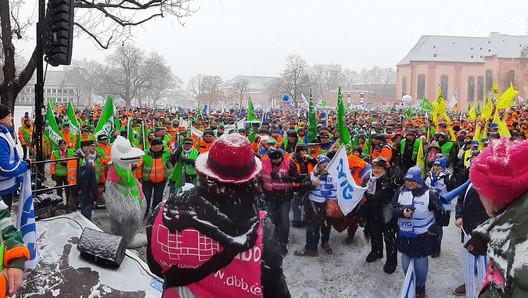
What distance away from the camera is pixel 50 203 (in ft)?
20.5

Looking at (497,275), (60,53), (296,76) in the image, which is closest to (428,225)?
(497,275)

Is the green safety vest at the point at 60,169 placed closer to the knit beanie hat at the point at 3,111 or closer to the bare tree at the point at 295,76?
the knit beanie hat at the point at 3,111

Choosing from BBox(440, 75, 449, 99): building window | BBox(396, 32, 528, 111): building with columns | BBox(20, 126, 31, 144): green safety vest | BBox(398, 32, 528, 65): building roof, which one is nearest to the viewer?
BBox(20, 126, 31, 144): green safety vest

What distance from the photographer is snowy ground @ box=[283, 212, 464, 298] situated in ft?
17.7

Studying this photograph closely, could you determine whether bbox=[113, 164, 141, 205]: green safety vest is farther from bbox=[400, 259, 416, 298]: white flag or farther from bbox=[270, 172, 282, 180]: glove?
bbox=[400, 259, 416, 298]: white flag

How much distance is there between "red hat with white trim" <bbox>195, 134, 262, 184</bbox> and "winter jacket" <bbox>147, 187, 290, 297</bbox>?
102 millimetres

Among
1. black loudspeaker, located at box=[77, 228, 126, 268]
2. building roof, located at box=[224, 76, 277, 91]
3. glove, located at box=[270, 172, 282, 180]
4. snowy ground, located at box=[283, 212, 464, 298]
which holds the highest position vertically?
building roof, located at box=[224, 76, 277, 91]

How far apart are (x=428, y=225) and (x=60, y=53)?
22.8 feet

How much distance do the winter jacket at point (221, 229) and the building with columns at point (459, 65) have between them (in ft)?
274

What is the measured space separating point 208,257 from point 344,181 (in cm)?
443

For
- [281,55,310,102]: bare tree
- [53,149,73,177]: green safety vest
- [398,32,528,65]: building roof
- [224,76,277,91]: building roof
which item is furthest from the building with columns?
[53,149,73,177]: green safety vest

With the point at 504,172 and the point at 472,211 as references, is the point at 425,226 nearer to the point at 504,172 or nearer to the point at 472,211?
the point at 472,211

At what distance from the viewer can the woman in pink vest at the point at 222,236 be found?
6.16 feet

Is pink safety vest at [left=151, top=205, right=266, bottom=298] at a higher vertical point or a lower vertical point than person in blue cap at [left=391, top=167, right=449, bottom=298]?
higher
